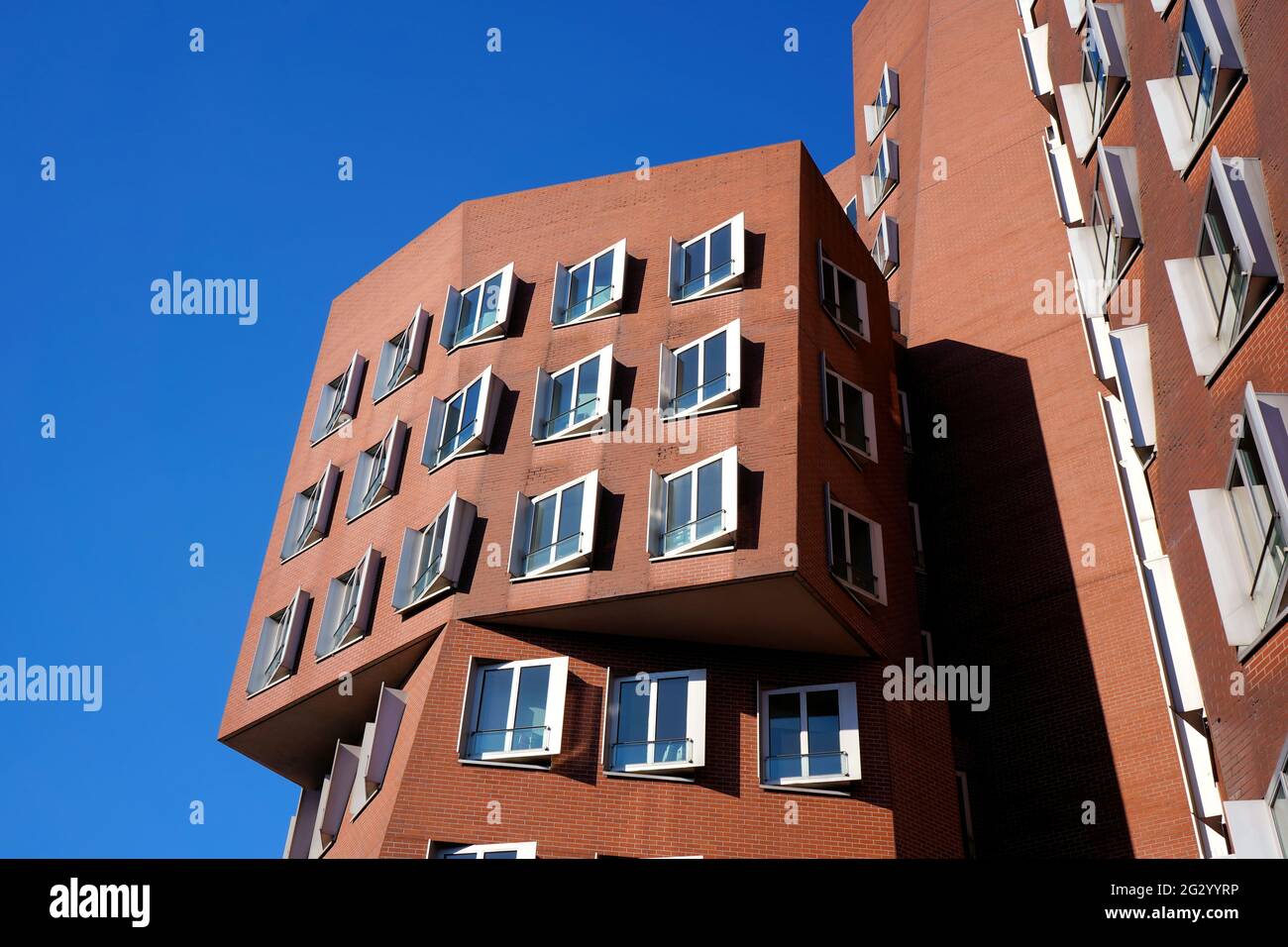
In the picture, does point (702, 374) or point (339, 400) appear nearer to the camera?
point (702, 374)

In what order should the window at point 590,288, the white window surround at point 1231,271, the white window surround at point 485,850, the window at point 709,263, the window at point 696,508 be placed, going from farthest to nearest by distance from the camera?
the window at point 590,288
the window at point 709,263
the window at point 696,508
the white window surround at point 485,850
the white window surround at point 1231,271

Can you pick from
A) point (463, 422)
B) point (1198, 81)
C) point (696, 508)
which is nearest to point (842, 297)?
point (696, 508)

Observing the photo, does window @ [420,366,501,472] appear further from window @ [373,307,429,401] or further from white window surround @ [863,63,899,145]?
white window surround @ [863,63,899,145]

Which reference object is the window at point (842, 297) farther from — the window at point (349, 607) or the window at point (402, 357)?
the window at point (349, 607)

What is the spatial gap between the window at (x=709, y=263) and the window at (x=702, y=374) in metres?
1.38

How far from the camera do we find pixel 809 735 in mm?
24000

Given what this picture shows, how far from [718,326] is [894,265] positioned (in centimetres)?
1313

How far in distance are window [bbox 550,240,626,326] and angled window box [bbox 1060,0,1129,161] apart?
9745 mm

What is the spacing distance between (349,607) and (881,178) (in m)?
23.1

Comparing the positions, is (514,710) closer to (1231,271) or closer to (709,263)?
(709,263)

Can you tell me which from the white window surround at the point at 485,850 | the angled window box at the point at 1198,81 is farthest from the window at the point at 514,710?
the angled window box at the point at 1198,81

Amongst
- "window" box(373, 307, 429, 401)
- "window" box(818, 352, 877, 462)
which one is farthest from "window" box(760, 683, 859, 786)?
"window" box(373, 307, 429, 401)

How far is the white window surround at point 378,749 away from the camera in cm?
2464

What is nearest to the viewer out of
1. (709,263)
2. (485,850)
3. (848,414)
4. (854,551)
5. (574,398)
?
(485,850)
